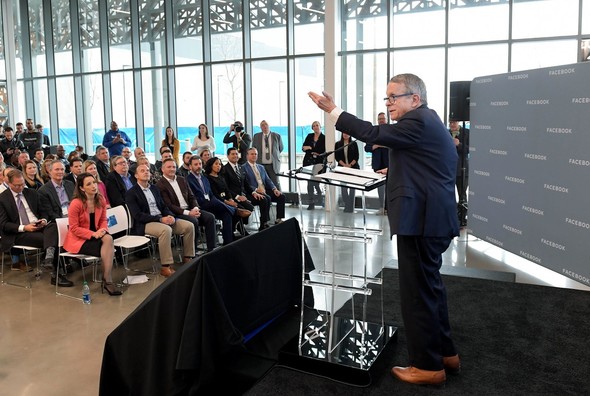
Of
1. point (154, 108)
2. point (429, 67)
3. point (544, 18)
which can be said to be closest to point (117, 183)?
point (429, 67)

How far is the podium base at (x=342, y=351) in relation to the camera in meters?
2.96

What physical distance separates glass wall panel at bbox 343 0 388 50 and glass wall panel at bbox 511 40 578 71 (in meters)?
2.41

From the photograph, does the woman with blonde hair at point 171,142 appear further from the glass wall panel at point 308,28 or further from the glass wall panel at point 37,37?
the glass wall panel at point 37,37

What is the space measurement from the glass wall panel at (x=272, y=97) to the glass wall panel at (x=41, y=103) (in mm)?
7577

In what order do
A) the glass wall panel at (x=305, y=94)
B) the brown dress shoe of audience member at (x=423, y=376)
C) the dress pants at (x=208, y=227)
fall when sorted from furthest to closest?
the glass wall panel at (x=305, y=94) < the dress pants at (x=208, y=227) < the brown dress shoe of audience member at (x=423, y=376)

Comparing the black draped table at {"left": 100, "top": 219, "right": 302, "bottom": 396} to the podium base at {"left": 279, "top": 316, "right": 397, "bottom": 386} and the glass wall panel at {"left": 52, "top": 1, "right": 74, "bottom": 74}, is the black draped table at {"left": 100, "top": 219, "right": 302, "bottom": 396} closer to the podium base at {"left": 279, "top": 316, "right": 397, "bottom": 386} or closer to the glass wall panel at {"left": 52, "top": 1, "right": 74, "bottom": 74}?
the podium base at {"left": 279, "top": 316, "right": 397, "bottom": 386}

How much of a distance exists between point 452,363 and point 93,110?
1405cm

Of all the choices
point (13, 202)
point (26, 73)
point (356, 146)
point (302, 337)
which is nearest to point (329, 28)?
point (356, 146)

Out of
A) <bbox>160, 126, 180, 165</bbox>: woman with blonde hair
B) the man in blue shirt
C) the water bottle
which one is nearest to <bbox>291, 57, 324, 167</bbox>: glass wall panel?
<bbox>160, 126, 180, 165</bbox>: woman with blonde hair

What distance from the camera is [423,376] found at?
2.87m

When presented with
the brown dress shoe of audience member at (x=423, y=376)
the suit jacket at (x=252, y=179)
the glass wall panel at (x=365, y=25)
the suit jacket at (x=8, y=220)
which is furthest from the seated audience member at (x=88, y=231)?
the glass wall panel at (x=365, y=25)

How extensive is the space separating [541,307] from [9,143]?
1126 cm

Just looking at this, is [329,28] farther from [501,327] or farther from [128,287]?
[501,327]

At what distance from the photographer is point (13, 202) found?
19.5 feet
